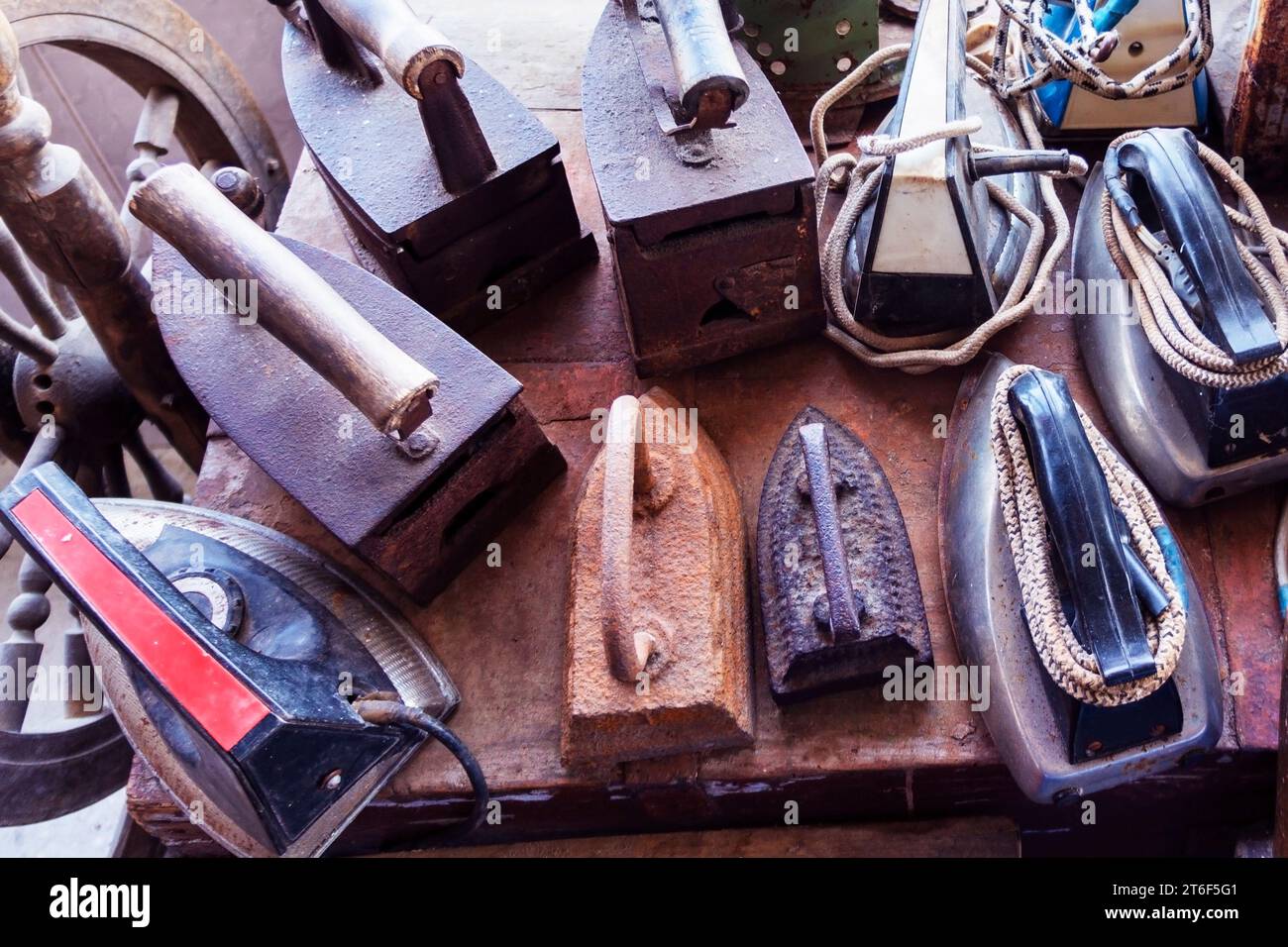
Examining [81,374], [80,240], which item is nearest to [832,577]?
[80,240]

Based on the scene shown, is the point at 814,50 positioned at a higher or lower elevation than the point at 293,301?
higher

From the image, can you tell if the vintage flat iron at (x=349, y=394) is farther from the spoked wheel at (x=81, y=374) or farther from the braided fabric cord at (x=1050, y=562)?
the braided fabric cord at (x=1050, y=562)

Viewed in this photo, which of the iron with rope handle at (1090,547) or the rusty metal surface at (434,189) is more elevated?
the rusty metal surface at (434,189)

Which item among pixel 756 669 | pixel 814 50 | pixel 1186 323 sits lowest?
pixel 756 669

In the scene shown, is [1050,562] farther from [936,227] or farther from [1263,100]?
[1263,100]

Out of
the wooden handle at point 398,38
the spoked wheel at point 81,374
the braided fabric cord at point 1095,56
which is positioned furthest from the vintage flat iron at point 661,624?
the braided fabric cord at point 1095,56

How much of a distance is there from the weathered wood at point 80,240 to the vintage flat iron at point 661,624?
3.00 feet

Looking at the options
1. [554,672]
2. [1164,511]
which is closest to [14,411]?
[554,672]

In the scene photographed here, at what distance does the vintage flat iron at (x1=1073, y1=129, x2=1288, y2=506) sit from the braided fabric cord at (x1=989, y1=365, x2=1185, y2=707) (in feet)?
0.41

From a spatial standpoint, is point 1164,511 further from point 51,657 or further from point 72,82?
point 72,82

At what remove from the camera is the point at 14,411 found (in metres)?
2.11

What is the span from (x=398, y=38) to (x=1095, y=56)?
1.18 metres

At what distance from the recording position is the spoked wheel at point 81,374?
Result: 1.88 meters

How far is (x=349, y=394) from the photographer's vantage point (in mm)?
1447
